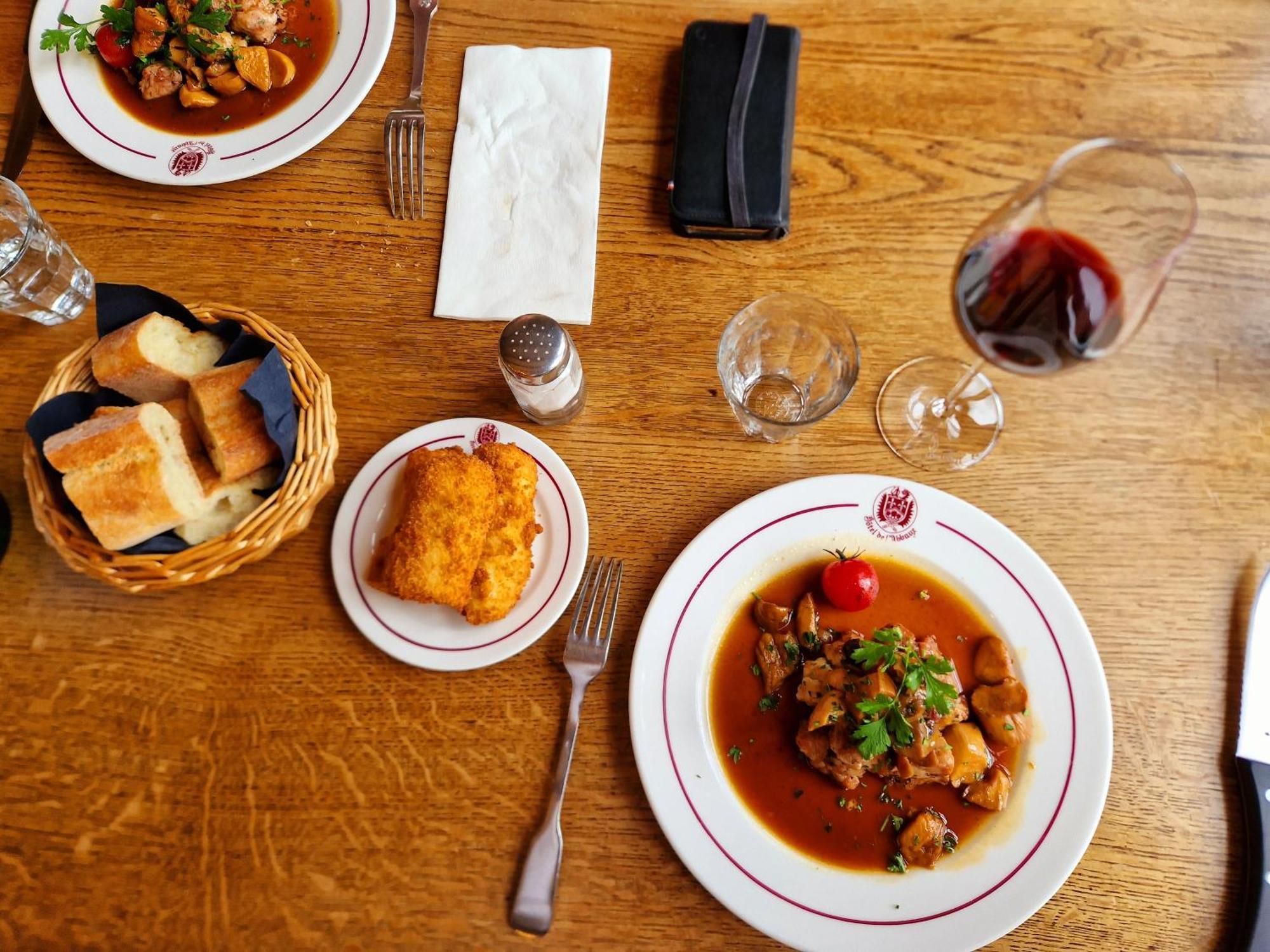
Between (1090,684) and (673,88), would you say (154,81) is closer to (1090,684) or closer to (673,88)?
(673,88)

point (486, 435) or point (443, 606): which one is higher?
point (486, 435)

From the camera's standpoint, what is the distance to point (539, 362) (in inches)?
52.7

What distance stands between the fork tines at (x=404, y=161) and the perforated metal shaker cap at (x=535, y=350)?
1.67 feet

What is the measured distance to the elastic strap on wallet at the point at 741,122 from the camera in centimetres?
158

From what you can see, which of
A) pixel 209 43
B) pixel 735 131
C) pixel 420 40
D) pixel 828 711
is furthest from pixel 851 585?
pixel 209 43

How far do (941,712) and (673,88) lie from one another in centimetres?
137

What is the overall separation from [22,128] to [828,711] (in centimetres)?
205

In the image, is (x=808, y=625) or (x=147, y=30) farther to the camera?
(x=147, y=30)

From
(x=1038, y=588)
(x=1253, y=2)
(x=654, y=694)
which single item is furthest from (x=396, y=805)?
(x=1253, y=2)

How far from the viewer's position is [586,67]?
1741 mm

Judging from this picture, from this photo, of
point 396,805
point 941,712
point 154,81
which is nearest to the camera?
point 941,712

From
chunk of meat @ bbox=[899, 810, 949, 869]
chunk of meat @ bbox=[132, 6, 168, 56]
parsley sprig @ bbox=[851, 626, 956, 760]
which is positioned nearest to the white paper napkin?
chunk of meat @ bbox=[132, 6, 168, 56]

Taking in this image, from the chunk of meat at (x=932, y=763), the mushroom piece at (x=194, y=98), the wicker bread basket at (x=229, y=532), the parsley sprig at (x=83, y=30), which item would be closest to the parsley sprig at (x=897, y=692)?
the chunk of meat at (x=932, y=763)

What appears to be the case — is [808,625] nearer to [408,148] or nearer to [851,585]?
[851,585]
